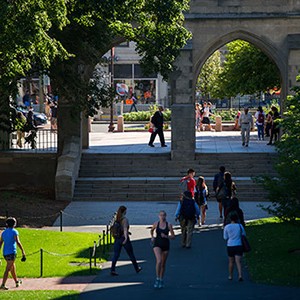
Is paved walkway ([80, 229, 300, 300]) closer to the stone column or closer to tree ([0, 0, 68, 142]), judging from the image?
tree ([0, 0, 68, 142])

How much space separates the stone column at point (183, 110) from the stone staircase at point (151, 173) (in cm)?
44

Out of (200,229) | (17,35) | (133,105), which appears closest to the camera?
(17,35)

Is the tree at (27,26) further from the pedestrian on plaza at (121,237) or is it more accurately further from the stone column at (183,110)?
the stone column at (183,110)

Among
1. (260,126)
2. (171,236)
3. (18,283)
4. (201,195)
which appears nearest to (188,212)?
(201,195)

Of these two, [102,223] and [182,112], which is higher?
[182,112]

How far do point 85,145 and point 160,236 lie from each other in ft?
60.0

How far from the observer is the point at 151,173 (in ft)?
110

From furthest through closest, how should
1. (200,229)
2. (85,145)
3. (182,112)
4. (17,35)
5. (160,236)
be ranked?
(85,145) < (182,112) < (200,229) < (17,35) < (160,236)

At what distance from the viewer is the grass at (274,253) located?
64.4 ft

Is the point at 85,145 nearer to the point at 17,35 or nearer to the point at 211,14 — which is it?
the point at 211,14

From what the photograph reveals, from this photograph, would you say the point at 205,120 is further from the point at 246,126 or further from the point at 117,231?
the point at 117,231

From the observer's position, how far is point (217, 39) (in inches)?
1373

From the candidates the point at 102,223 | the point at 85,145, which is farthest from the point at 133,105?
the point at 102,223

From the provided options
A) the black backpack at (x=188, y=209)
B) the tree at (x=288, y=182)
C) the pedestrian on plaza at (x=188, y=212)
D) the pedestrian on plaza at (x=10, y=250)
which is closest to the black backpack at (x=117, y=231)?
the pedestrian on plaza at (x=10, y=250)
